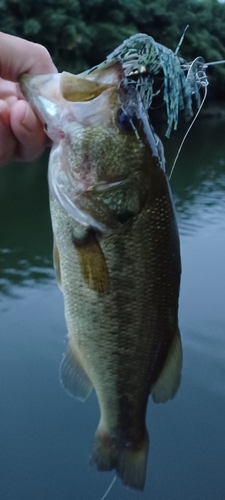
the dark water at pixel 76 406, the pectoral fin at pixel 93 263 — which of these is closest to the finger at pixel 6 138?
the pectoral fin at pixel 93 263

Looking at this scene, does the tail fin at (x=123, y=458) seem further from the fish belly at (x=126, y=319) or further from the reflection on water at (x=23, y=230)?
the reflection on water at (x=23, y=230)

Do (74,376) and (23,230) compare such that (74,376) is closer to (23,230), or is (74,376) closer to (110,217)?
(110,217)

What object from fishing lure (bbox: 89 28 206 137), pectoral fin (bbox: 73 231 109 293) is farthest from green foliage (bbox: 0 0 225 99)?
pectoral fin (bbox: 73 231 109 293)

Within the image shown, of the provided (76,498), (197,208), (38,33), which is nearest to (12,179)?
(197,208)

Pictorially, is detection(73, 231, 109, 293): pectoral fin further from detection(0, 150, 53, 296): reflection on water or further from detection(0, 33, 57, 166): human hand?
detection(0, 150, 53, 296): reflection on water

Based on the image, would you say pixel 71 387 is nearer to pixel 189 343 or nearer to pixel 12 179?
pixel 189 343

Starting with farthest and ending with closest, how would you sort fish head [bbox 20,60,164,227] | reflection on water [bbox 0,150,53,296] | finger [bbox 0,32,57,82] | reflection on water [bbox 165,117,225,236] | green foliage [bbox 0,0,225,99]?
green foliage [bbox 0,0,225,99] < reflection on water [bbox 165,117,225,236] < reflection on water [bbox 0,150,53,296] < finger [bbox 0,32,57,82] < fish head [bbox 20,60,164,227]

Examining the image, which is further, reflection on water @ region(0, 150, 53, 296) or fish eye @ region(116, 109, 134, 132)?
reflection on water @ region(0, 150, 53, 296)
